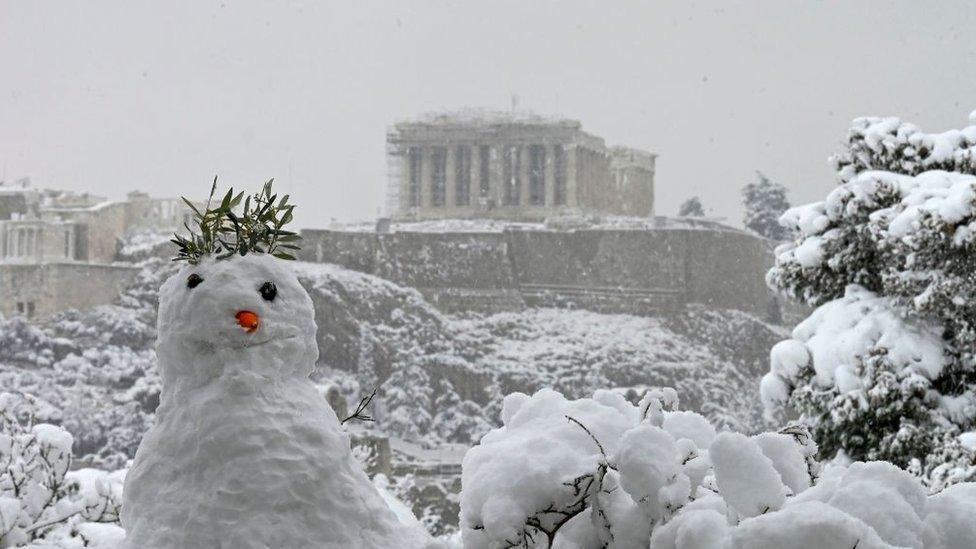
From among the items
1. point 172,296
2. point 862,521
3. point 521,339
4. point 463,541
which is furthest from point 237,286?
point 521,339

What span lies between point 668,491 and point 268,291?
1.70 feet

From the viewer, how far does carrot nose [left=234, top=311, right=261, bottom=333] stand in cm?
128

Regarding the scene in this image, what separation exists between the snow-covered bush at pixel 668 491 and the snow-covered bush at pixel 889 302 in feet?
11.9

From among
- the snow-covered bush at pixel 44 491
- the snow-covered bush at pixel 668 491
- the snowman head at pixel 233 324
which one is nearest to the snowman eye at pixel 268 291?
the snowman head at pixel 233 324

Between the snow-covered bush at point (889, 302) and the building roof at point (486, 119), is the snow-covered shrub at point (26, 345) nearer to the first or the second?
the building roof at point (486, 119)

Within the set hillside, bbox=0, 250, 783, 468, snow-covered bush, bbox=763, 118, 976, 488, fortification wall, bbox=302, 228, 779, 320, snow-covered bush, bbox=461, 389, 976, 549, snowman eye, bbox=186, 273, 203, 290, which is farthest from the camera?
fortification wall, bbox=302, 228, 779, 320

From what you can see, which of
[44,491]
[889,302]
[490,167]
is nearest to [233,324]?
[44,491]

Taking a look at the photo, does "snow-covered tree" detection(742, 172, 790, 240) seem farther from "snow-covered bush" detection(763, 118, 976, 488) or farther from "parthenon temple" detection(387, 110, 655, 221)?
"snow-covered bush" detection(763, 118, 976, 488)

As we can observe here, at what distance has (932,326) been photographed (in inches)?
209

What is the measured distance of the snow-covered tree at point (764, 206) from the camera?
35.5 metres

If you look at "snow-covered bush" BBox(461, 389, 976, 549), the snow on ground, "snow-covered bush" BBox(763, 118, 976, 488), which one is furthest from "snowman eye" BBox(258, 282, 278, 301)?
the snow on ground

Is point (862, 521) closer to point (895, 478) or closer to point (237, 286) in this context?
point (895, 478)

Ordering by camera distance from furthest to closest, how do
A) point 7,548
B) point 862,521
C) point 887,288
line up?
point 887,288 < point 7,548 < point 862,521

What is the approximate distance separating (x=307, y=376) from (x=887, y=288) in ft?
14.6
